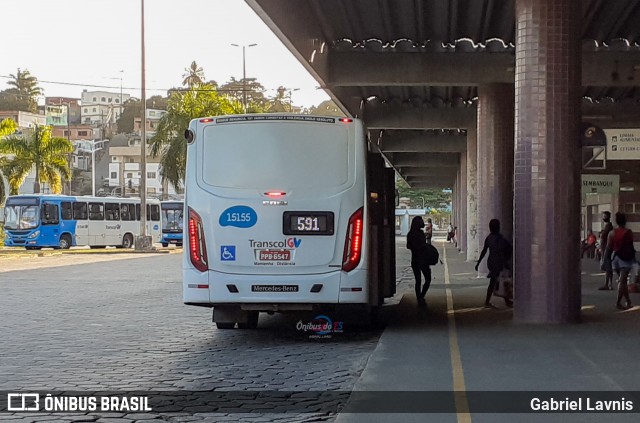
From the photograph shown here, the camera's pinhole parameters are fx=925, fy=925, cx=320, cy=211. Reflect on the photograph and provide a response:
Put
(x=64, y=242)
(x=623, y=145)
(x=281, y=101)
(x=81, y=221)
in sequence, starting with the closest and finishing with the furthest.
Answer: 1. (x=623, y=145)
2. (x=64, y=242)
3. (x=81, y=221)
4. (x=281, y=101)

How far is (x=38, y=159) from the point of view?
186 ft

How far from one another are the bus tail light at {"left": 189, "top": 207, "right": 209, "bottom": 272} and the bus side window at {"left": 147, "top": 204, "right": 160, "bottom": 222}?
155ft

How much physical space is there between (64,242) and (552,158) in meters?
40.6

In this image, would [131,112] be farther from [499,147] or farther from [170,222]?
[499,147]

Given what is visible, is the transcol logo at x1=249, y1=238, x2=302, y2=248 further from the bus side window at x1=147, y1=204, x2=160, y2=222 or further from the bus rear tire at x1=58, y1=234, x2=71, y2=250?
the bus side window at x1=147, y1=204, x2=160, y2=222

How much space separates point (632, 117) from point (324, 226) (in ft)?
96.6

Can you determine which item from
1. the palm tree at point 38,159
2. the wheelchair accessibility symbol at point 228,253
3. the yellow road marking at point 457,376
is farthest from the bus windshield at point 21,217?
the wheelchair accessibility symbol at point 228,253

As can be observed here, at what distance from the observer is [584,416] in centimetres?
746

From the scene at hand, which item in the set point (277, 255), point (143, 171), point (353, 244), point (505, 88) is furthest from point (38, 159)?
point (353, 244)

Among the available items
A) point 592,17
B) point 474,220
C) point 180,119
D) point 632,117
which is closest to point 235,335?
point 592,17

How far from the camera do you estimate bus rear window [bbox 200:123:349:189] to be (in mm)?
12367

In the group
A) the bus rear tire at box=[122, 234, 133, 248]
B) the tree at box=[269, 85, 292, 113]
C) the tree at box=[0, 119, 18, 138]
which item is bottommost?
the bus rear tire at box=[122, 234, 133, 248]

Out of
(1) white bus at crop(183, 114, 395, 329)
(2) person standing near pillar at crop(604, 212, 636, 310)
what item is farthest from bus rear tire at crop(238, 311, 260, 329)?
(2) person standing near pillar at crop(604, 212, 636, 310)

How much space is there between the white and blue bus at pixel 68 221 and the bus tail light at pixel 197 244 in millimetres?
38123
